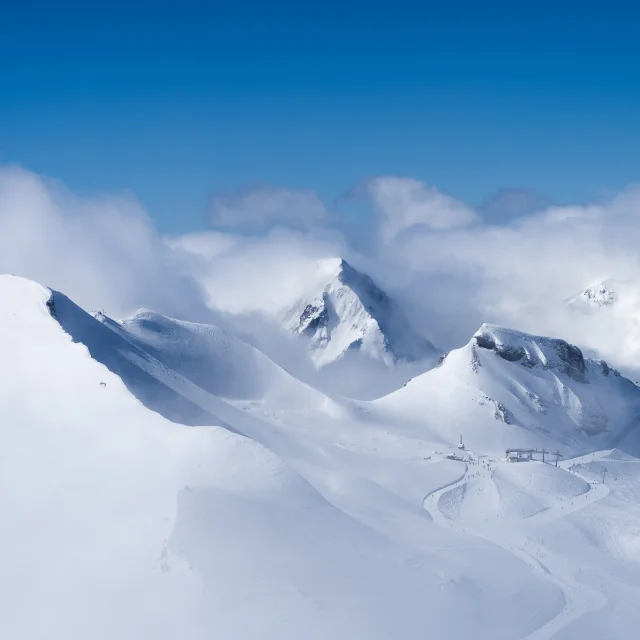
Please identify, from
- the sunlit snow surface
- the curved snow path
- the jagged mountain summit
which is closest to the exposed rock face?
the jagged mountain summit

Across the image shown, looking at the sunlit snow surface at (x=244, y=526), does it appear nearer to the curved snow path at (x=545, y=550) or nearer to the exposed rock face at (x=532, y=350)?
the curved snow path at (x=545, y=550)

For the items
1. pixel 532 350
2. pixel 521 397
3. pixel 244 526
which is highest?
pixel 532 350

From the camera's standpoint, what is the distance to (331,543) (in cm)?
4144

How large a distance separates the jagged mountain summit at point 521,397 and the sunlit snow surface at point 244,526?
28336mm

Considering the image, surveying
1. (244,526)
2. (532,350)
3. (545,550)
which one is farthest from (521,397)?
(244,526)

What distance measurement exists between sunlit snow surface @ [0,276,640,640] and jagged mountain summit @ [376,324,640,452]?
28.3 meters

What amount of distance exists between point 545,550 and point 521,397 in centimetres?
7325

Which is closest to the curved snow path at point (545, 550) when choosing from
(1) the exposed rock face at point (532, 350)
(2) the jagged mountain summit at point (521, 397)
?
(2) the jagged mountain summit at point (521, 397)

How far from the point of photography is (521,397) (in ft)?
418

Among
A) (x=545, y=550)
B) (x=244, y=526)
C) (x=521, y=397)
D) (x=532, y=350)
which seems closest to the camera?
(x=244, y=526)

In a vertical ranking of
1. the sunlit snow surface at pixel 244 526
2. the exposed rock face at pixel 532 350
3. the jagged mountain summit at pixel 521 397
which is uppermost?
the exposed rock face at pixel 532 350

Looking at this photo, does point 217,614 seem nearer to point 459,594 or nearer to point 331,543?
point 331,543

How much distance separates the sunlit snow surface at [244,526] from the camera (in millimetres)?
34625

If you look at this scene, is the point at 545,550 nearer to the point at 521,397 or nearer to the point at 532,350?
the point at 521,397
